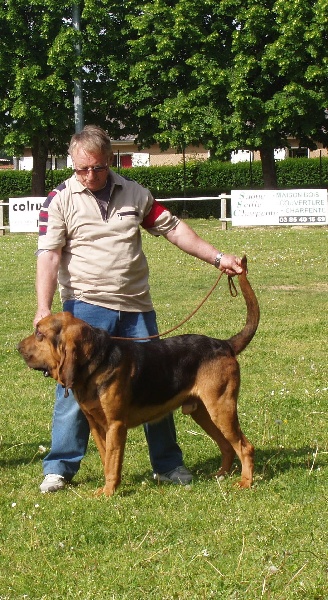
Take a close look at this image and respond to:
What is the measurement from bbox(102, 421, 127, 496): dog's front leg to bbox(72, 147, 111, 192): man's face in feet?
5.06

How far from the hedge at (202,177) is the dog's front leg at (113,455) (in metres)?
34.3

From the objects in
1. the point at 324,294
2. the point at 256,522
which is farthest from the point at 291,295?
the point at 256,522

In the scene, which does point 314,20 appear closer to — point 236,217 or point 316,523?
point 236,217

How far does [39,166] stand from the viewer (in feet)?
118

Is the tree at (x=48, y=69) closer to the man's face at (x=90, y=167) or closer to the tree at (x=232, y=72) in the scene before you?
the tree at (x=232, y=72)

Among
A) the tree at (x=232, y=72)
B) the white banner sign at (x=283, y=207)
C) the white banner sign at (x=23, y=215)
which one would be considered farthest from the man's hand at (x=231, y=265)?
the tree at (x=232, y=72)

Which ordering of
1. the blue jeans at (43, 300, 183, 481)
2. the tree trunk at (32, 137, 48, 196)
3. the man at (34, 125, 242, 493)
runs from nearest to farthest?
1. the man at (34, 125, 242, 493)
2. the blue jeans at (43, 300, 183, 481)
3. the tree trunk at (32, 137, 48, 196)

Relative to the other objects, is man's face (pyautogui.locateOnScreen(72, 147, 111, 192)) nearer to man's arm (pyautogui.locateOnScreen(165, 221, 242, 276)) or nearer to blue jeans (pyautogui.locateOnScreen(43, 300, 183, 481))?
man's arm (pyautogui.locateOnScreen(165, 221, 242, 276))

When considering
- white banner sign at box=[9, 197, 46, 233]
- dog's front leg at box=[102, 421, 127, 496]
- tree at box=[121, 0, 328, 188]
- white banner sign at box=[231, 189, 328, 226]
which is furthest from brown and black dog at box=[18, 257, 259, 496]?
tree at box=[121, 0, 328, 188]

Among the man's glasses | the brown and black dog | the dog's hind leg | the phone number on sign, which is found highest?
the man's glasses

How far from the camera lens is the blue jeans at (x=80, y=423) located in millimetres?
5773

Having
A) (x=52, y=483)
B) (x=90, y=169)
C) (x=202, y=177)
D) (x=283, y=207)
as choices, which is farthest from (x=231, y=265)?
(x=202, y=177)

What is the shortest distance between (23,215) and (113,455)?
21518 mm

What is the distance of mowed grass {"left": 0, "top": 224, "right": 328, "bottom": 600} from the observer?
4.12 meters
